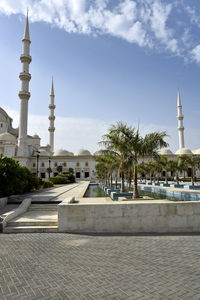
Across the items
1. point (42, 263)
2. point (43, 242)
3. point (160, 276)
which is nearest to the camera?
point (160, 276)

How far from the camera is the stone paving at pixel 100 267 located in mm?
3295

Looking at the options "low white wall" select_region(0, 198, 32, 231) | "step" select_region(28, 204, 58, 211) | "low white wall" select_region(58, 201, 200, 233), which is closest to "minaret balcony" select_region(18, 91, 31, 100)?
"low white wall" select_region(0, 198, 32, 231)

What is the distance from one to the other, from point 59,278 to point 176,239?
145 inches

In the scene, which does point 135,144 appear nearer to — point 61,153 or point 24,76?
point 24,76

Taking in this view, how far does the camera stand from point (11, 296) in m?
3.22

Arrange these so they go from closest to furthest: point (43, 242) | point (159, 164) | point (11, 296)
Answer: point (11, 296)
point (43, 242)
point (159, 164)

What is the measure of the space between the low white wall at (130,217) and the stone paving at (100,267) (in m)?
0.51

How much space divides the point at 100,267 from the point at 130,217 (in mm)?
2780

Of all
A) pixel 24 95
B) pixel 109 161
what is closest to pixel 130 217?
pixel 109 161

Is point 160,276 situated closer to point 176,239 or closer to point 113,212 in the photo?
point 176,239

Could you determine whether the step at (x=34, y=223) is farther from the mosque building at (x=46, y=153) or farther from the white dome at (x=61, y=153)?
the white dome at (x=61, y=153)

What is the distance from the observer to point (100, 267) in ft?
13.8

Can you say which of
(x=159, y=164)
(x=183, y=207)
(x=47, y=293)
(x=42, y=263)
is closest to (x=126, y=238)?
(x=183, y=207)

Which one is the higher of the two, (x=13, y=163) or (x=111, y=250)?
(x=13, y=163)
